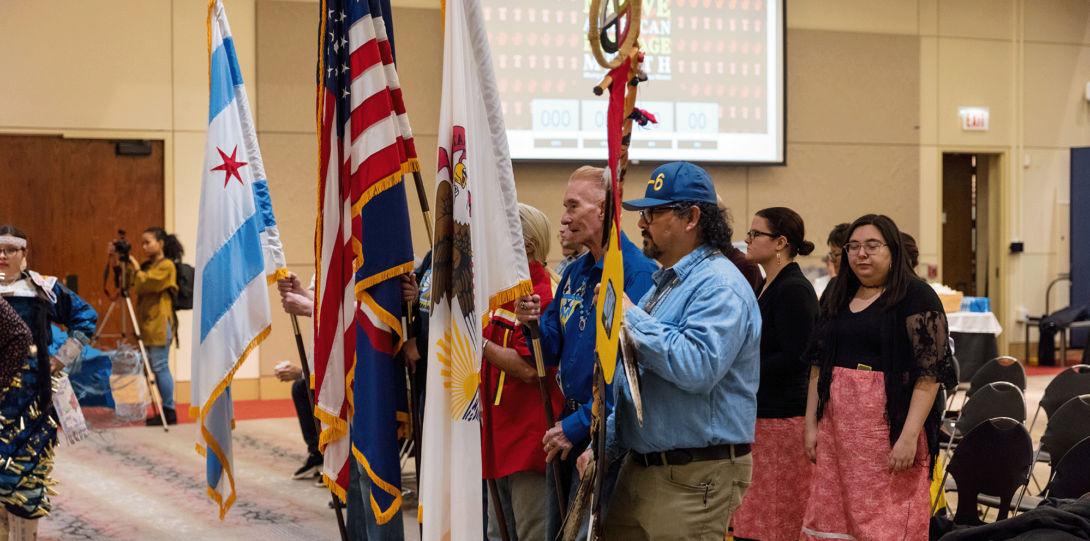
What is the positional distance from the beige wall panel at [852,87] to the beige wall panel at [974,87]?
0.40 meters

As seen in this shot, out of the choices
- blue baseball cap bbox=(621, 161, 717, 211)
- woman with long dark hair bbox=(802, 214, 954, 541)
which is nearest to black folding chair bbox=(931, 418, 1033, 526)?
woman with long dark hair bbox=(802, 214, 954, 541)

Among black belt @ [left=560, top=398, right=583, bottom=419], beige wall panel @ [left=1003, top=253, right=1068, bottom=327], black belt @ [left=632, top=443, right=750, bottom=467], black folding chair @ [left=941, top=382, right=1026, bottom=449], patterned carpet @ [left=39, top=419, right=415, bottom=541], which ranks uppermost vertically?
beige wall panel @ [left=1003, top=253, right=1068, bottom=327]

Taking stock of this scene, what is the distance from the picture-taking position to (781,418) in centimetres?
332

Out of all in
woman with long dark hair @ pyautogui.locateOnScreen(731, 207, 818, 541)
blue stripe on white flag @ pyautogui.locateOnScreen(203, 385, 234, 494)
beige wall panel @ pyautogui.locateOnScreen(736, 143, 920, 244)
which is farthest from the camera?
beige wall panel @ pyautogui.locateOnScreen(736, 143, 920, 244)

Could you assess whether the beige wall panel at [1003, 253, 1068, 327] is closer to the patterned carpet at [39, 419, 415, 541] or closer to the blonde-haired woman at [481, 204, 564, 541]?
the patterned carpet at [39, 419, 415, 541]

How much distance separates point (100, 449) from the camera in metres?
6.16

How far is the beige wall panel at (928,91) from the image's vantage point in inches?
384

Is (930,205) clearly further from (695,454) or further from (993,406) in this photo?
(695,454)

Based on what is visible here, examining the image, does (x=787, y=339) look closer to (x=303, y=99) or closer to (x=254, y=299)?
(x=254, y=299)

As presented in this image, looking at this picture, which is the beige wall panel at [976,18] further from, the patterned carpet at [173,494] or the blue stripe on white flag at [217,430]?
the blue stripe on white flag at [217,430]

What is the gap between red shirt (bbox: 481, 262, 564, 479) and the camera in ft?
9.29

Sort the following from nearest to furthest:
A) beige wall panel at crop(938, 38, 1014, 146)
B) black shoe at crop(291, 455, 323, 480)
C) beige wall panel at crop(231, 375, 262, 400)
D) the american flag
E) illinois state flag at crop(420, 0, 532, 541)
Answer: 1. illinois state flag at crop(420, 0, 532, 541)
2. the american flag
3. black shoe at crop(291, 455, 323, 480)
4. beige wall panel at crop(231, 375, 262, 400)
5. beige wall panel at crop(938, 38, 1014, 146)

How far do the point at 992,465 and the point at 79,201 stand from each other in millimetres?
7697

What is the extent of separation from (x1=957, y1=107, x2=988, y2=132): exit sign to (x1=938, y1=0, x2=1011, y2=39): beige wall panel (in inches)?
34.4
